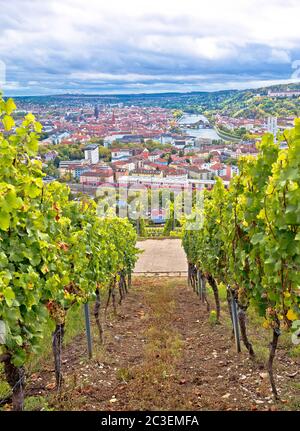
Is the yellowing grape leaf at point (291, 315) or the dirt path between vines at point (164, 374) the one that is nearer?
the yellowing grape leaf at point (291, 315)

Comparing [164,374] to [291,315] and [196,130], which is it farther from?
[196,130]

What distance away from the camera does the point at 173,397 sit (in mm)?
5293

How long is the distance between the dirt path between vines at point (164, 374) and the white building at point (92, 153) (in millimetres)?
40395

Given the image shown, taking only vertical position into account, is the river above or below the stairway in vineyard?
above

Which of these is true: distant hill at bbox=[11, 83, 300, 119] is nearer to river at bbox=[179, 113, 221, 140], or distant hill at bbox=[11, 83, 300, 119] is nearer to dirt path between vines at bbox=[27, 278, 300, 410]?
river at bbox=[179, 113, 221, 140]

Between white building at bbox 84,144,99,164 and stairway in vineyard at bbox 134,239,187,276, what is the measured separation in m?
22.0

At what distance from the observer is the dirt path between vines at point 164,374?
17.0 ft

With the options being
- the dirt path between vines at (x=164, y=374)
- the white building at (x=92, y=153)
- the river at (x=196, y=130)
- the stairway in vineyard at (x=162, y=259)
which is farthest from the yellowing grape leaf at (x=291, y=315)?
the river at (x=196, y=130)

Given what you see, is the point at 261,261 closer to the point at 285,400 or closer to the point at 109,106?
the point at 285,400

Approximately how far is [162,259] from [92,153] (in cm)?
2914

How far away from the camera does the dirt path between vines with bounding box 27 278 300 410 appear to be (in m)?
5.19

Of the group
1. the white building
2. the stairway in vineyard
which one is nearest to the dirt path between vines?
the stairway in vineyard

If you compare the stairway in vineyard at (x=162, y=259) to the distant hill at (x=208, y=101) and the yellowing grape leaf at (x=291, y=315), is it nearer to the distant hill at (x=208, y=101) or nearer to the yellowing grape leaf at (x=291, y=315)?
the distant hill at (x=208, y=101)
